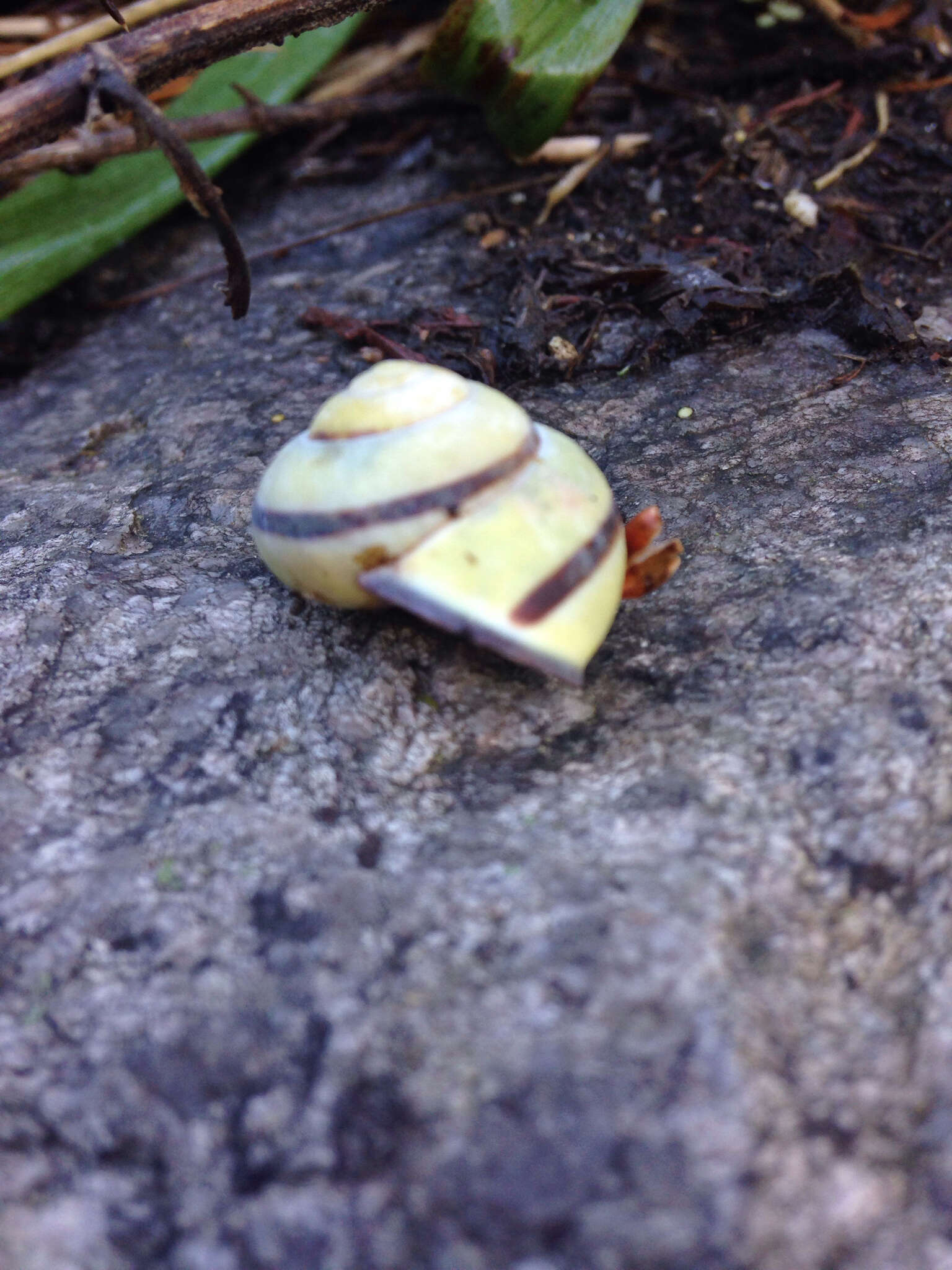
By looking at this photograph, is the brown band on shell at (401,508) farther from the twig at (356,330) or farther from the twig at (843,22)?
the twig at (843,22)

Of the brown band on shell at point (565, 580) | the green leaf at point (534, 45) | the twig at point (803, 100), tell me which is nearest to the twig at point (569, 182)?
the green leaf at point (534, 45)

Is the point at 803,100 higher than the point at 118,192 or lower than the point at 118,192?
lower

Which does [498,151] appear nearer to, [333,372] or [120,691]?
[333,372]

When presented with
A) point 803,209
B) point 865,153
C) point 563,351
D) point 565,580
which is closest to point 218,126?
point 563,351

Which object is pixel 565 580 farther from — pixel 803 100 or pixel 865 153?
pixel 803 100

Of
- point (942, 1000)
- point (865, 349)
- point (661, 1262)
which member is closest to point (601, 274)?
point (865, 349)
